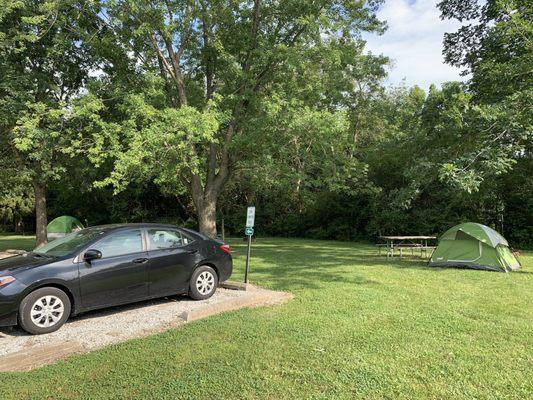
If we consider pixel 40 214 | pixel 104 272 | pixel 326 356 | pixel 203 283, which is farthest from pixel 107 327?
pixel 40 214

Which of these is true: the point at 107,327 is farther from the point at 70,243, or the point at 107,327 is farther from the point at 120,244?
the point at 70,243

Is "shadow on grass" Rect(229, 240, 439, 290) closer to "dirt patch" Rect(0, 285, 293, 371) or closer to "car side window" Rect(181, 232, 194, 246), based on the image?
"dirt patch" Rect(0, 285, 293, 371)

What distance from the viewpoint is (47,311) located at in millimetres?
5715

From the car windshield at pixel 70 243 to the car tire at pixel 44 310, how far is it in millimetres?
643

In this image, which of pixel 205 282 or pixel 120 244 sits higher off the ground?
pixel 120 244

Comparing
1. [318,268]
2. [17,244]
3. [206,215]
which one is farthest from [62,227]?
[318,268]

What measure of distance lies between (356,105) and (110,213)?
19.6m

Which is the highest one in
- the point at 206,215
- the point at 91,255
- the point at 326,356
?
the point at 206,215

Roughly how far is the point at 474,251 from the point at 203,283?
7833mm

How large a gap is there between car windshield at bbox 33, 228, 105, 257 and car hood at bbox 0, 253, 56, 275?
202mm

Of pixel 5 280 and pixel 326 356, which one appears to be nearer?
pixel 326 356

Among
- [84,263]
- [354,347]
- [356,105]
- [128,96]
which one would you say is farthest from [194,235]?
[356,105]

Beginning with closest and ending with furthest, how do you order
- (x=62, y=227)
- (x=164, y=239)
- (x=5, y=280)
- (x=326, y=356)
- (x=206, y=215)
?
1. (x=326, y=356)
2. (x=5, y=280)
3. (x=164, y=239)
4. (x=206, y=215)
5. (x=62, y=227)

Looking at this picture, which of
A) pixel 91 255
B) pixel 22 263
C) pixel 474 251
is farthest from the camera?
pixel 474 251
